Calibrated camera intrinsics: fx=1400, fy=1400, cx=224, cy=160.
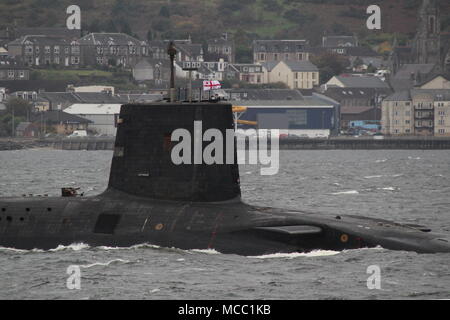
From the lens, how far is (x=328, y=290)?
35.1 m

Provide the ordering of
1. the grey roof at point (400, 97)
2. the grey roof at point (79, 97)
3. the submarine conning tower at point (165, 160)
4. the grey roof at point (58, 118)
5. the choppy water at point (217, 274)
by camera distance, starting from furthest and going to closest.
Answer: the grey roof at point (400, 97), the grey roof at point (79, 97), the grey roof at point (58, 118), the submarine conning tower at point (165, 160), the choppy water at point (217, 274)

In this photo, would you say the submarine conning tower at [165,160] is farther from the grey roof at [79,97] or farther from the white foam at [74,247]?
the grey roof at [79,97]

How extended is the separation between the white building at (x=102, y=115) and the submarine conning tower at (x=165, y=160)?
409 ft

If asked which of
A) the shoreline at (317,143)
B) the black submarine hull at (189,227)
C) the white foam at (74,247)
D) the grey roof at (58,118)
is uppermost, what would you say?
the black submarine hull at (189,227)

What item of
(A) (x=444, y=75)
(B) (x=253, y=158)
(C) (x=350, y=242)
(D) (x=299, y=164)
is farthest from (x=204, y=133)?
(A) (x=444, y=75)

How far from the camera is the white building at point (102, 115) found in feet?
550

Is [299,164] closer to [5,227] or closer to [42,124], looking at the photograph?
[42,124]

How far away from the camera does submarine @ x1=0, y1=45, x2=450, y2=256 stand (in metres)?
39.9

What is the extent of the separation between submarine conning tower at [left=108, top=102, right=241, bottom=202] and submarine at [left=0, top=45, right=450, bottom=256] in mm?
30

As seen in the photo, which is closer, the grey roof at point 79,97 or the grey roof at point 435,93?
the grey roof at point 79,97
